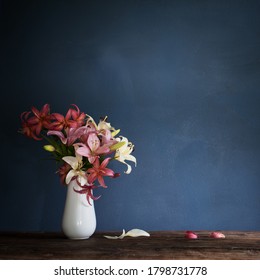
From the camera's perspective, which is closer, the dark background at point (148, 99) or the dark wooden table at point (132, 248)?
the dark wooden table at point (132, 248)

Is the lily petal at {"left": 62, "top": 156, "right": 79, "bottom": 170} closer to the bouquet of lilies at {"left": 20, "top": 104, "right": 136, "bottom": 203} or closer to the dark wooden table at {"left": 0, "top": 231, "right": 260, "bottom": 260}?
the bouquet of lilies at {"left": 20, "top": 104, "right": 136, "bottom": 203}

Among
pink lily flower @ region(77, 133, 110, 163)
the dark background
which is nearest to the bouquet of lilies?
pink lily flower @ region(77, 133, 110, 163)

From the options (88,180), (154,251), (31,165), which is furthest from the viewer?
(31,165)

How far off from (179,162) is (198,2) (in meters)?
0.89

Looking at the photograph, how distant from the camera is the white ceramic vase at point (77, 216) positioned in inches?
65.2

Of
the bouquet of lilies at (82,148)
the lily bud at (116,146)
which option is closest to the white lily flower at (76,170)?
the bouquet of lilies at (82,148)

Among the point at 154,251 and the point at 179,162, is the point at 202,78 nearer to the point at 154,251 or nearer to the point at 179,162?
the point at 179,162

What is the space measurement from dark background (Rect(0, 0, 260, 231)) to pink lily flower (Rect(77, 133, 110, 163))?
1.79ft

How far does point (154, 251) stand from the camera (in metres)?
1.39

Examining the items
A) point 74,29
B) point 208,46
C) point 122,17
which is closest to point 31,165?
point 74,29

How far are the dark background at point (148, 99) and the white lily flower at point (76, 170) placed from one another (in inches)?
19.9

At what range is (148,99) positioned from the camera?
7.21ft

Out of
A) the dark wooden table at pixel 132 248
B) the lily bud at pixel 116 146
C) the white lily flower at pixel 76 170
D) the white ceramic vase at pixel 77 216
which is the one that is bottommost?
the dark wooden table at pixel 132 248

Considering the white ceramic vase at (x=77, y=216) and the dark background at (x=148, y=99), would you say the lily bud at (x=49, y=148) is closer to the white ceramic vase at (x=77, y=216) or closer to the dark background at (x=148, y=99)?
the white ceramic vase at (x=77, y=216)
